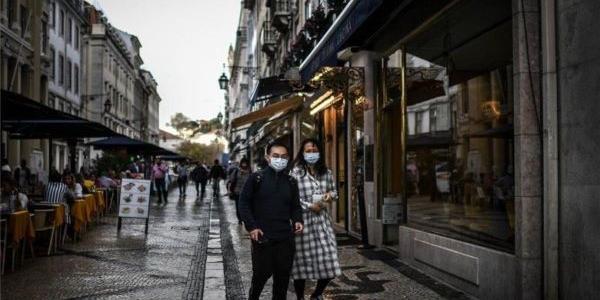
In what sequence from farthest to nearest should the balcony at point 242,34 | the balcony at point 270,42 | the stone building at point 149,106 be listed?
1. the stone building at point 149,106
2. the balcony at point 242,34
3. the balcony at point 270,42

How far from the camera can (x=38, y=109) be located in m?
11.1

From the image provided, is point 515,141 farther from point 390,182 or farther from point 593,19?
point 390,182

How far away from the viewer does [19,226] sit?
9.45m

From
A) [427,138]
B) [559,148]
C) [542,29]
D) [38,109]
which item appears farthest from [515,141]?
[38,109]

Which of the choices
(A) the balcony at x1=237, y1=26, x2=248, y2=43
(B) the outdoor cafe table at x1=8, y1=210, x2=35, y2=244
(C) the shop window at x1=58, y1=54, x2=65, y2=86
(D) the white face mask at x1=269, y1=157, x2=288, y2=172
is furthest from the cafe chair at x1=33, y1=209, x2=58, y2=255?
(A) the balcony at x1=237, y1=26, x2=248, y2=43

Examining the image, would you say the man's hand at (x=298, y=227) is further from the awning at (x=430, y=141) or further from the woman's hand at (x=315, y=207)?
the awning at (x=430, y=141)

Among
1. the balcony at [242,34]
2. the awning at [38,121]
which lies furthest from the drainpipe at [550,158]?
the balcony at [242,34]

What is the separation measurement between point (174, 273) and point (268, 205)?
3.61 m

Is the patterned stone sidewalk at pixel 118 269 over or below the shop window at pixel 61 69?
below

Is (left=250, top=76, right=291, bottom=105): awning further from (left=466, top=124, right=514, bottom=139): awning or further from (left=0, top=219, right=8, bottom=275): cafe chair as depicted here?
(left=466, top=124, right=514, bottom=139): awning

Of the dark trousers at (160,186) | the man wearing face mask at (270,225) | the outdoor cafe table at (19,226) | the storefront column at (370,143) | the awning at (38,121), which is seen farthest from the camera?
the dark trousers at (160,186)

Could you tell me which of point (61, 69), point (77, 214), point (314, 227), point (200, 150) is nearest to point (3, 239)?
point (77, 214)

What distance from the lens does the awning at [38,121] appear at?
1038 centimetres

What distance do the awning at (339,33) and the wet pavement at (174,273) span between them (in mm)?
3323
